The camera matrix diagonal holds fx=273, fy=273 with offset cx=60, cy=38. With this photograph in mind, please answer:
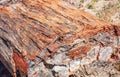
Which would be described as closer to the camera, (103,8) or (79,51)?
(79,51)

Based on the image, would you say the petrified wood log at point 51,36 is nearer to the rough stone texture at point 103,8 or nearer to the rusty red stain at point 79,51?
the rusty red stain at point 79,51

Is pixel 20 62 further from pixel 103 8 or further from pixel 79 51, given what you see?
pixel 103 8

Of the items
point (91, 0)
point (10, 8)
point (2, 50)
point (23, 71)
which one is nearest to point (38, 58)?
point (23, 71)

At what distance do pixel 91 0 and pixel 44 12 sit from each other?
2396 mm

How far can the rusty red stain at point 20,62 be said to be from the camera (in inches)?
161

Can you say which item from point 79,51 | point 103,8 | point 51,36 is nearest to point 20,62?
point 51,36

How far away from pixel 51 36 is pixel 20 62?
64cm

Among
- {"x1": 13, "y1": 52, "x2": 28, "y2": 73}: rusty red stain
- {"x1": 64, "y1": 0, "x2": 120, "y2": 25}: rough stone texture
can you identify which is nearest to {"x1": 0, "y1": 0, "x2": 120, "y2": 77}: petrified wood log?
{"x1": 13, "y1": 52, "x2": 28, "y2": 73}: rusty red stain

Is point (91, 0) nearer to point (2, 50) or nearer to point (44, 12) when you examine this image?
point (44, 12)

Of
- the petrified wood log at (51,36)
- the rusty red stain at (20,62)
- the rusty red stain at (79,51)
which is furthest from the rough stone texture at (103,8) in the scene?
the rusty red stain at (20,62)

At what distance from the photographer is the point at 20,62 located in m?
4.20

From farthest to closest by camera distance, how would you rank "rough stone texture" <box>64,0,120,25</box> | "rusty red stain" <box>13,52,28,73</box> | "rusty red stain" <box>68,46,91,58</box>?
"rough stone texture" <box>64,0,120,25</box> < "rusty red stain" <box>68,46,91,58</box> < "rusty red stain" <box>13,52,28,73</box>

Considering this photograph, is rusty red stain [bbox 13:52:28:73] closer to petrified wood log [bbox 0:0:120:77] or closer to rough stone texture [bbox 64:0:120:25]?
petrified wood log [bbox 0:0:120:77]

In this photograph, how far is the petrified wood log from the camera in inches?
161
